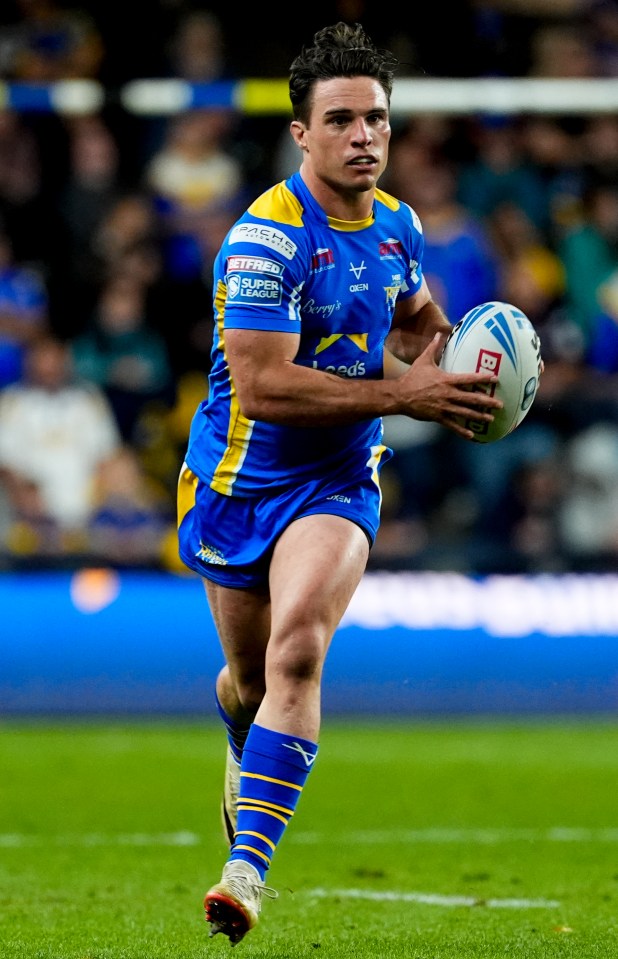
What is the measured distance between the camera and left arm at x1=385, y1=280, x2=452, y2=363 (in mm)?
5348

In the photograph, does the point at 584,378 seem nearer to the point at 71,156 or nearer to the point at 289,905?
the point at 71,156

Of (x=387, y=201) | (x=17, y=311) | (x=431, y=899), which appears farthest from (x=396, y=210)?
(x=17, y=311)

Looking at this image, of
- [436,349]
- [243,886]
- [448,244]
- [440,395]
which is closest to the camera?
[243,886]

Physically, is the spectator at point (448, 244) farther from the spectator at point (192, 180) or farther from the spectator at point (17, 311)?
the spectator at point (17, 311)

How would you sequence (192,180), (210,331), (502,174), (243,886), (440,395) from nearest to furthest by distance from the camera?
(243,886) → (440,395) → (210,331) → (192,180) → (502,174)

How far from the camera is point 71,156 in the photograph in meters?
12.9

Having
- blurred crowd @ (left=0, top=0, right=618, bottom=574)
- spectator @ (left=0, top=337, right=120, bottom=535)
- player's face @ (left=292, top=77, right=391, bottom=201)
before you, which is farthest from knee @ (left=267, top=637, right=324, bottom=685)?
spectator @ (left=0, top=337, right=120, bottom=535)

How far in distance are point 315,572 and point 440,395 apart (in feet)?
2.07

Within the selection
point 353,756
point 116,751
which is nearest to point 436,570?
point 353,756

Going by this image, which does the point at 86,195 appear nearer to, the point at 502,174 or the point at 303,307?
the point at 502,174

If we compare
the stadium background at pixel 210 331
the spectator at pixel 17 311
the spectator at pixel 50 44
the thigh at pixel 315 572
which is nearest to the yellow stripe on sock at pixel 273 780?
the thigh at pixel 315 572

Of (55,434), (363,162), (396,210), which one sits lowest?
(55,434)

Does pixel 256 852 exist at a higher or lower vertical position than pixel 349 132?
lower

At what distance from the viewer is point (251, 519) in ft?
16.6
